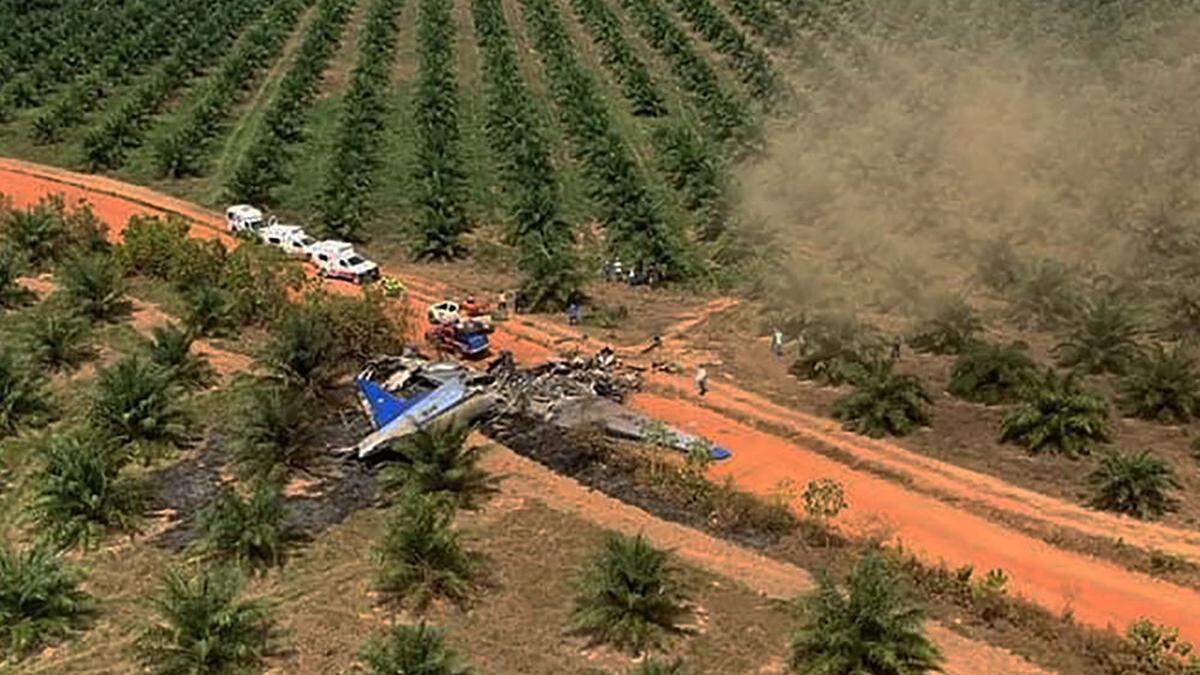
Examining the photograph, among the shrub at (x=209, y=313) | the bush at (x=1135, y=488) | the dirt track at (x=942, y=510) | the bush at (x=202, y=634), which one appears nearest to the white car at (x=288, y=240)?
the shrub at (x=209, y=313)

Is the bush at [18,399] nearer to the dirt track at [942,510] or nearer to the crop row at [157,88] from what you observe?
the dirt track at [942,510]

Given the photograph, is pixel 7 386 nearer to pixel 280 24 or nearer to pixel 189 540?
pixel 189 540

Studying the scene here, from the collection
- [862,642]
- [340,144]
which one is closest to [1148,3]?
[340,144]

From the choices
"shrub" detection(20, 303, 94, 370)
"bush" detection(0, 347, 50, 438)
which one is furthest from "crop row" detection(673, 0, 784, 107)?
"bush" detection(0, 347, 50, 438)

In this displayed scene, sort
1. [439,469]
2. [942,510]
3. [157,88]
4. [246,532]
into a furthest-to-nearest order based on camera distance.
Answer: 1. [157,88]
2. [439,469]
3. [942,510]
4. [246,532]

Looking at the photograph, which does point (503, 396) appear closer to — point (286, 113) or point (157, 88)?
point (286, 113)

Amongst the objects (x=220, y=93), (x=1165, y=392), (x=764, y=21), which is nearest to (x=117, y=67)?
(x=220, y=93)
